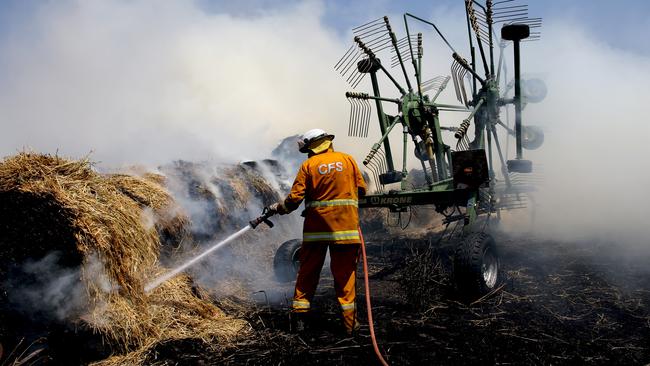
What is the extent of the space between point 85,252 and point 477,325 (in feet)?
12.7

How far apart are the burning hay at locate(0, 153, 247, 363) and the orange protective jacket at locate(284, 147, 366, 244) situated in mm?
1384

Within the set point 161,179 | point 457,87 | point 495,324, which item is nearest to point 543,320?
point 495,324

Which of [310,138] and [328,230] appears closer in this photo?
[328,230]

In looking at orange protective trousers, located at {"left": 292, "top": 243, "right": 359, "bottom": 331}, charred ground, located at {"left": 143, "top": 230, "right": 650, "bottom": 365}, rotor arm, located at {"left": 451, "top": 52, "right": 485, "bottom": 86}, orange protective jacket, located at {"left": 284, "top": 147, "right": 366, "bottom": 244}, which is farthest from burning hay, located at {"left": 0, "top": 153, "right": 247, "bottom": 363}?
rotor arm, located at {"left": 451, "top": 52, "right": 485, "bottom": 86}

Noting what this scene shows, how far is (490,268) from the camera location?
19.8 feet

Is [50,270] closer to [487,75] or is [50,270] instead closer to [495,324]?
[495,324]

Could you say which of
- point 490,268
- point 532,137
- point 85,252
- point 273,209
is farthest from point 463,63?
point 85,252

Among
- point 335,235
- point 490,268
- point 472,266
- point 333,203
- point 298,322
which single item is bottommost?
point 490,268

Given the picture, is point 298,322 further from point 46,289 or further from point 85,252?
point 46,289

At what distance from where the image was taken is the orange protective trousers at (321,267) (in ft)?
15.0

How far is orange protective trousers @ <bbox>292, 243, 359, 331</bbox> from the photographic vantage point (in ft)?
15.0

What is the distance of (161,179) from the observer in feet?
25.0

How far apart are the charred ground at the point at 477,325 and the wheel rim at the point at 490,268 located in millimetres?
163

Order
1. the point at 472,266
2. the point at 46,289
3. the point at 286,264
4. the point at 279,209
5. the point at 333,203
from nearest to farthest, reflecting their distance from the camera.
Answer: the point at 46,289
the point at 333,203
the point at 279,209
the point at 472,266
the point at 286,264
